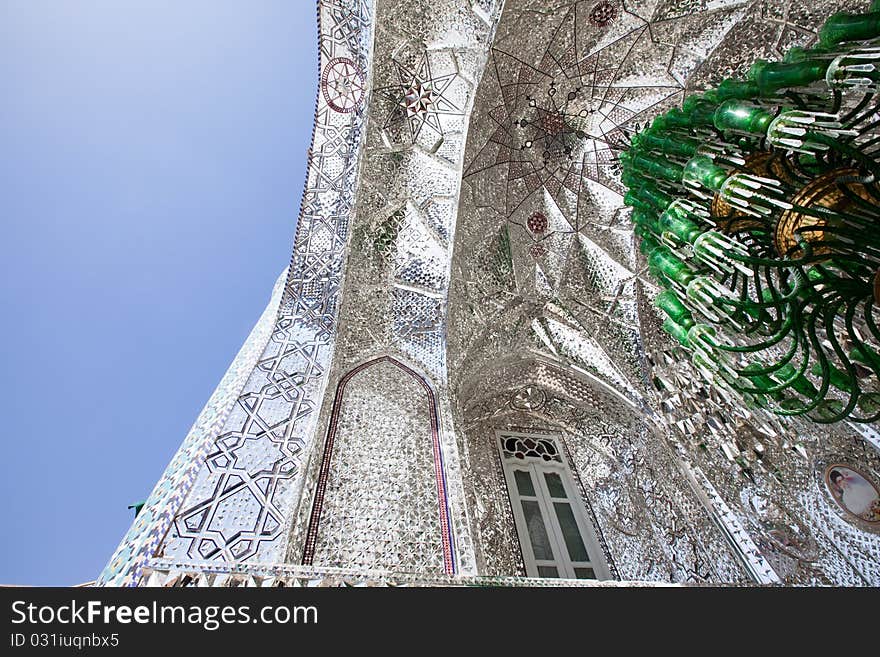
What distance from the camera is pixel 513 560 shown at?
379 centimetres

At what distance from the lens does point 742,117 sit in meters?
2.41

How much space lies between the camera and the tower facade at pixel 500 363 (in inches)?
120

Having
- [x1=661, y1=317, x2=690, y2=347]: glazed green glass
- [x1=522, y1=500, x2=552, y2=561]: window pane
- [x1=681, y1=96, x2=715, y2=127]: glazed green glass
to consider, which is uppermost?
[x1=681, y1=96, x2=715, y2=127]: glazed green glass

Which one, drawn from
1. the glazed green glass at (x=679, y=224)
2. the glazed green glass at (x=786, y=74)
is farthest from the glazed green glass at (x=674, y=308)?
the glazed green glass at (x=786, y=74)

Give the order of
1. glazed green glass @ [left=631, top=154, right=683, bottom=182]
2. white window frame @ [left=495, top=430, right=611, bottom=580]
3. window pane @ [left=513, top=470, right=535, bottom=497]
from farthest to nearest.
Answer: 1. window pane @ [left=513, top=470, right=535, bottom=497]
2. white window frame @ [left=495, top=430, right=611, bottom=580]
3. glazed green glass @ [left=631, top=154, right=683, bottom=182]

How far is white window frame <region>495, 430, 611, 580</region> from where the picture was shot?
3936mm

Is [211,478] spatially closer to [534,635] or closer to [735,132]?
[534,635]

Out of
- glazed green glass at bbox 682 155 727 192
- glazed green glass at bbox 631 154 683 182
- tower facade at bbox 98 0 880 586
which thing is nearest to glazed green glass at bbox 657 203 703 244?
glazed green glass at bbox 682 155 727 192

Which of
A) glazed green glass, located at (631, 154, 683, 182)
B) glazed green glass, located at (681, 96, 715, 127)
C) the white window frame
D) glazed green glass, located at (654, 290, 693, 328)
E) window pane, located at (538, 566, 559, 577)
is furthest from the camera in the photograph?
the white window frame

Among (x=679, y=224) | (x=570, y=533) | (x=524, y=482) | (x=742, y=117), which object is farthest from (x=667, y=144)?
(x=570, y=533)

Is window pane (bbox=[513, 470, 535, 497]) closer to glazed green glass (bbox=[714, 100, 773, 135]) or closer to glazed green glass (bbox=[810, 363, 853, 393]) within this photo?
glazed green glass (bbox=[810, 363, 853, 393])

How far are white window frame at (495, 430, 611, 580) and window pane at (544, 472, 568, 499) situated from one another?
3 cm

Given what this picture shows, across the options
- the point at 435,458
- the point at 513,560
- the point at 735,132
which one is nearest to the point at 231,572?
the point at 435,458

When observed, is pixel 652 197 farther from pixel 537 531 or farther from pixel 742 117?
pixel 537 531
